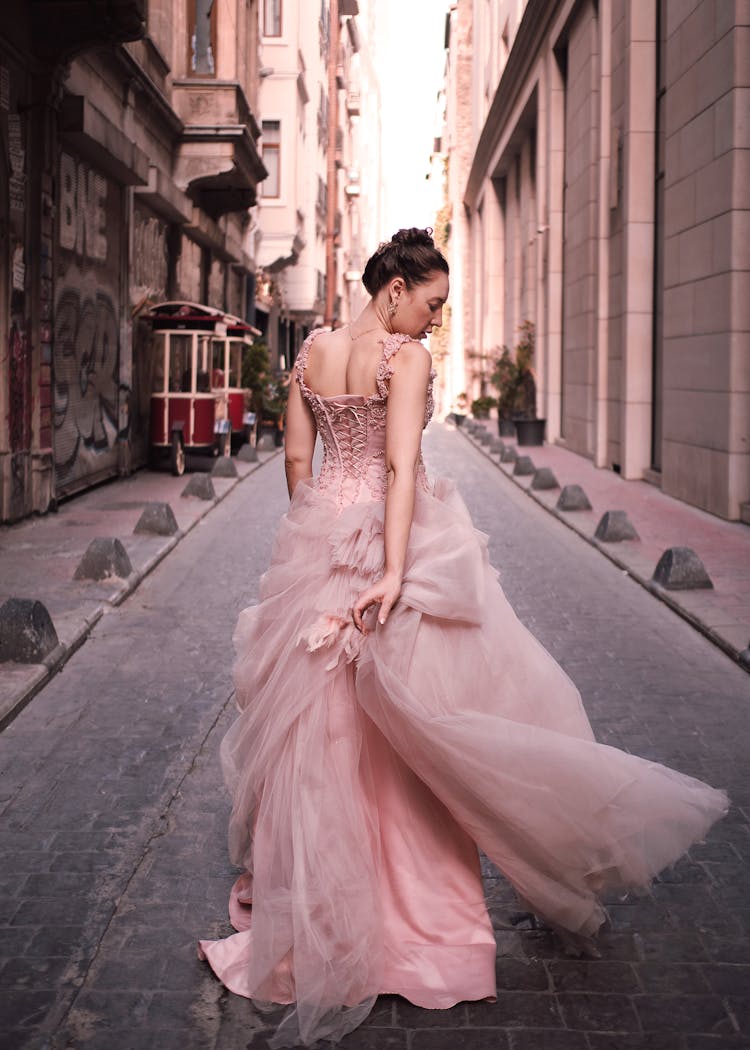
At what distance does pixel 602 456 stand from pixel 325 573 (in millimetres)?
17977

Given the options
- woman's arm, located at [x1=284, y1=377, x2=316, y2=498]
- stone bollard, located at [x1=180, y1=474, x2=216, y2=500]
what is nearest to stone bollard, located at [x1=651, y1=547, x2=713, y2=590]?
woman's arm, located at [x1=284, y1=377, x2=316, y2=498]

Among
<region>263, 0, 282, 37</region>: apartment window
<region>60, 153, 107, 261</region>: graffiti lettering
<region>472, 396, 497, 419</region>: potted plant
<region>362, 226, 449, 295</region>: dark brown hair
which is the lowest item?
<region>362, 226, 449, 295</region>: dark brown hair

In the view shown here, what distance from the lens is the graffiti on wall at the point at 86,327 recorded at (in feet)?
48.0

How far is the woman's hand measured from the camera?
332 cm

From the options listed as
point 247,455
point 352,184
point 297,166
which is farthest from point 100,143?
point 352,184

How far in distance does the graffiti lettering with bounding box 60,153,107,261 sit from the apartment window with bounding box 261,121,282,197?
18972 mm

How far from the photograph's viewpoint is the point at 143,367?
19750 millimetres

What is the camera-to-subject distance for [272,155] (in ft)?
115

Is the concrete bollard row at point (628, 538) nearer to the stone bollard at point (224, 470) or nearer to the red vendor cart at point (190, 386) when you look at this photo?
the stone bollard at point (224, 470)

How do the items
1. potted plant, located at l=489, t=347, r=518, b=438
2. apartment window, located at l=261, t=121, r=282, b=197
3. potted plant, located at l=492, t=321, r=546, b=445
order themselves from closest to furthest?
potted plant, located at l=492, t=321, r=546, b=445 → potted plant, located at l=489, t=347, r=518, b=438 → apartment window, located at l=261, t=121, r=282, b=197

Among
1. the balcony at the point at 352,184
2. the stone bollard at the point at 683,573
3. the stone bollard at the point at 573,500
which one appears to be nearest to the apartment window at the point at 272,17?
the stone bollard at the point at 573,500

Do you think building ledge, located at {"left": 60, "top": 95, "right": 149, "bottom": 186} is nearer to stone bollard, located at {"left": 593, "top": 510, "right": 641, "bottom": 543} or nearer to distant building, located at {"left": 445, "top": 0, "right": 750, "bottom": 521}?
distant building, located at {"left": 445, "top": 0, "right": 750, "bottom": 521}

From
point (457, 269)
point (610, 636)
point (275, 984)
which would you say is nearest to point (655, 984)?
point (275, 984)

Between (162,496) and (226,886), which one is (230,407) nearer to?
(162,496)
